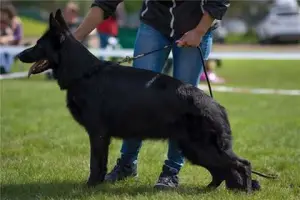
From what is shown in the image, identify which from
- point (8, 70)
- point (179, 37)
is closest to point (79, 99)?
point (179, 37)

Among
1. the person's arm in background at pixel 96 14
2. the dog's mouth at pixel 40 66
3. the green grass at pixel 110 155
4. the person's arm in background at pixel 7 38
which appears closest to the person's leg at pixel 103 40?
the person's arm in background at pixel 7 38

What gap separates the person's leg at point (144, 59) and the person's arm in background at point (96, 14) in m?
0.29

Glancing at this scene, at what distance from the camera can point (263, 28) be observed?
2816cm

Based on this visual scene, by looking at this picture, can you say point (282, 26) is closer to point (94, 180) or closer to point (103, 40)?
point (103, 40)

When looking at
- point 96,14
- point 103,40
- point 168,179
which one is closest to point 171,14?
point 96,14

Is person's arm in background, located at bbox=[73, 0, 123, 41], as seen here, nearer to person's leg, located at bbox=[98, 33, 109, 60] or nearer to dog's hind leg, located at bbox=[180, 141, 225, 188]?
dog's hind leg, located at bbox=[180, 141, 225, 188]

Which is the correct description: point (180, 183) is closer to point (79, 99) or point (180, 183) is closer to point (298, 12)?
point (79, 99)

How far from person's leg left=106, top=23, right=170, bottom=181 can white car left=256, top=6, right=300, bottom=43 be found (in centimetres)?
2341

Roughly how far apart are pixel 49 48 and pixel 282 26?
2441cm

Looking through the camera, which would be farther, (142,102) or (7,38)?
(7,38)

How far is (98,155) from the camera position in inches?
152

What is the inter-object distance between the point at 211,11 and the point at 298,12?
2564 cm

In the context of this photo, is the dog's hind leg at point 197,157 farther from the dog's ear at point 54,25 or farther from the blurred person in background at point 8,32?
the blurred person in background at point 8,32

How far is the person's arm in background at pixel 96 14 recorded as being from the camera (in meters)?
4.07
